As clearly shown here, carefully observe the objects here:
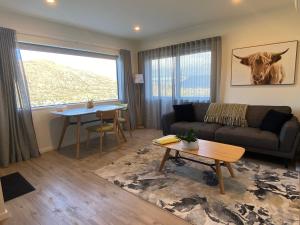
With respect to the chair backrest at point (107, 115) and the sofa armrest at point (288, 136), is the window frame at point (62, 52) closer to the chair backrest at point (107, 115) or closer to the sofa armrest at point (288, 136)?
the chair backrest at point (107, 115)

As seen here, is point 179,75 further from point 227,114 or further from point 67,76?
point 67,76

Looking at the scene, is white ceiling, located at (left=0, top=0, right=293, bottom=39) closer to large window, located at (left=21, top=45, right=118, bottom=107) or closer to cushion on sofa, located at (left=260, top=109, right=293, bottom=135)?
large window, located at (left=21, top=45, right=118, bottom=107)

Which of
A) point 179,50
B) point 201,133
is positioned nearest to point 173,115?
point 201,133

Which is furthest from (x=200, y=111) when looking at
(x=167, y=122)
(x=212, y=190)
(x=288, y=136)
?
(x=212, y=190)

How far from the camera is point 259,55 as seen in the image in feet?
11.1

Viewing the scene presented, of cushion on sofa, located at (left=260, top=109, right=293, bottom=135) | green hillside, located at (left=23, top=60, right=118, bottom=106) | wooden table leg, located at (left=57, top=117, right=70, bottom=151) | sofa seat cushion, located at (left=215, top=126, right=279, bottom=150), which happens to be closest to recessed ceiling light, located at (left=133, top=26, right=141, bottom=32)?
green hillside, located at (left=23, top=60, right=118, bottom=106)

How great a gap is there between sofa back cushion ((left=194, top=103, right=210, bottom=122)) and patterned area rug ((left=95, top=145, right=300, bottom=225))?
1228mm

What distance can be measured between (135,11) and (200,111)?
227cm

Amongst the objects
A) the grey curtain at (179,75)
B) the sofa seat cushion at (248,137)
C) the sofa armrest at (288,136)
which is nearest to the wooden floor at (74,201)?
the sofa seat cushion at (248,137)

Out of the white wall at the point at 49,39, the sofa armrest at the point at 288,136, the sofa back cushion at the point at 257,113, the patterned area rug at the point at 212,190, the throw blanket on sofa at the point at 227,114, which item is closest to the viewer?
the patterned area rug at the point at 212,190

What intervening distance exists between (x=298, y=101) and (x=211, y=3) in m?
2.18

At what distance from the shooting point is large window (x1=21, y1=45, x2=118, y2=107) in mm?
3420

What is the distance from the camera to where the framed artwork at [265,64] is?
124 inches

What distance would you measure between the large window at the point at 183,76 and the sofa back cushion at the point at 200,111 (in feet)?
0.75
